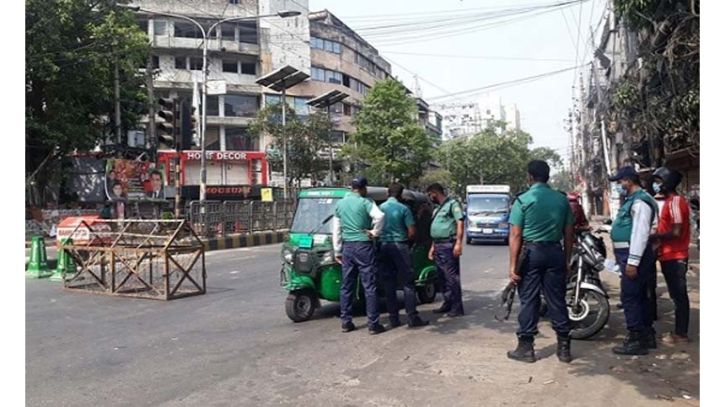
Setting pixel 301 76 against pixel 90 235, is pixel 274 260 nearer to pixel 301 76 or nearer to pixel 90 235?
pixel 90 235

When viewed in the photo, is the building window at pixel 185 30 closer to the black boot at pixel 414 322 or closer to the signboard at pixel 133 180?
the signboard at pixel 133 180

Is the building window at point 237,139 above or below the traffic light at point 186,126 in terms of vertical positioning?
above

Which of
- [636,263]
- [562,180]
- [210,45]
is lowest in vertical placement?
[636,263]

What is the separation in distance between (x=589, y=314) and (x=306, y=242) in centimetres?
352

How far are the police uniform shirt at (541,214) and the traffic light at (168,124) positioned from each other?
361 inches

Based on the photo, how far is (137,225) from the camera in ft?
34.8

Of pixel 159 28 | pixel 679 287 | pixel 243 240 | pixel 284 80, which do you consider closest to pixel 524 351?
pixel 679 287

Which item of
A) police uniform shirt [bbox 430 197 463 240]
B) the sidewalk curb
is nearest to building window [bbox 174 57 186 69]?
the sidewalk curb

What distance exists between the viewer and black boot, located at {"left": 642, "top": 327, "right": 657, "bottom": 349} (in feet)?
18.8

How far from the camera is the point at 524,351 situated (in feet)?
18.0

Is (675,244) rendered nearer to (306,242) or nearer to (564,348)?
(564,348)

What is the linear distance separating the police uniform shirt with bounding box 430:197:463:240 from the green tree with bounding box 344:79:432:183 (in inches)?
1215

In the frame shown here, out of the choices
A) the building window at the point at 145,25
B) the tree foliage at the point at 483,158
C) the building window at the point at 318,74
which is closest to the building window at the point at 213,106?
the building window at the point at 145,25

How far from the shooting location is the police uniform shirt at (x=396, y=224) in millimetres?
7004
